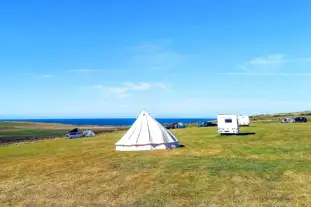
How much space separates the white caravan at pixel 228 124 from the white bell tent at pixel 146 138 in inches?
593

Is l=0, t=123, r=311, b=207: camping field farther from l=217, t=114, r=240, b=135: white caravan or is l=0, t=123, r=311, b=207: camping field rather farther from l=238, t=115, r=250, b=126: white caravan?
l=238, t=115, r=250, b=126: white caravan

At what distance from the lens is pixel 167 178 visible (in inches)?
1147

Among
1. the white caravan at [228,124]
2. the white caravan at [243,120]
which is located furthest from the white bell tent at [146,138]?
the white caravan at [243,120]

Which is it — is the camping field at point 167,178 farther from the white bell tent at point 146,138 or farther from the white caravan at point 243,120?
the white caravan at point 243,120

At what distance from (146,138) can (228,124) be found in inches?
753

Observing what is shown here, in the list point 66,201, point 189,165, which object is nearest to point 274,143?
point 189,165

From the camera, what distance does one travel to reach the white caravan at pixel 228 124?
5922 centimetres

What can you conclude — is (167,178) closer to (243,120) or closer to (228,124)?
(228,124)

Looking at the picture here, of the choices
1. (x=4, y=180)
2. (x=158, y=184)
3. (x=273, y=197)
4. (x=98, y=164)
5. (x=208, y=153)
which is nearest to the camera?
(x=273, y=197)

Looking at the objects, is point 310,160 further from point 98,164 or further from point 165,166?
point 98,164

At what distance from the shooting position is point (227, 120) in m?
59.5

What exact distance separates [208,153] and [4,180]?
21025 millimetres

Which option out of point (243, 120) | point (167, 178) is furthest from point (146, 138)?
point (243, 120)

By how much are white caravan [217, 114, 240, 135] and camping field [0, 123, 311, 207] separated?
16.2m
